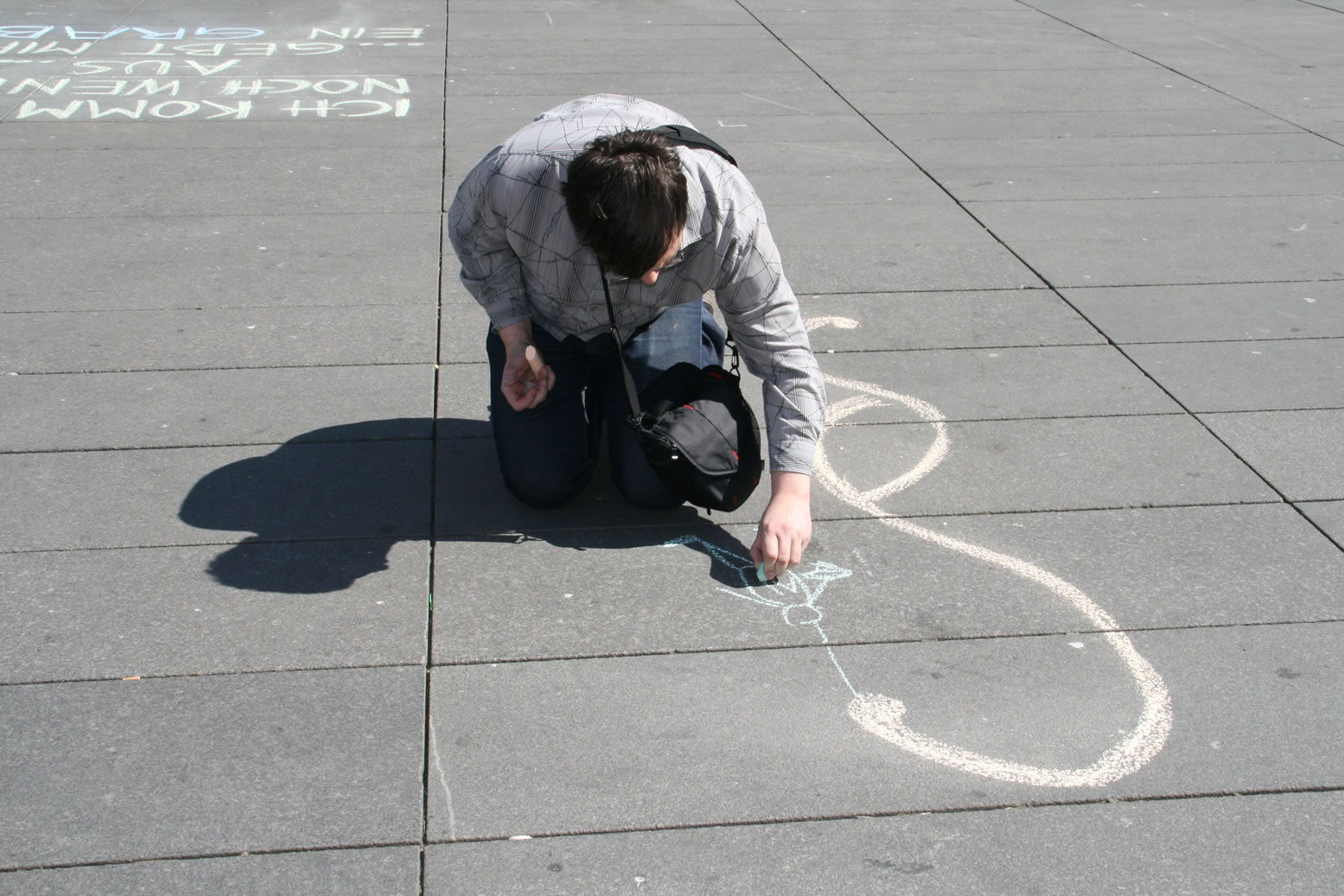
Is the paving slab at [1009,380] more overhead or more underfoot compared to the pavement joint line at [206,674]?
more overhead

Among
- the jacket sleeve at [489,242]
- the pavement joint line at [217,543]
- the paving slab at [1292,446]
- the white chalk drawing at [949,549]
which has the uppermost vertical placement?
the jacket sleeve at [489,242]

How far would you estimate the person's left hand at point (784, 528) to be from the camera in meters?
2.87

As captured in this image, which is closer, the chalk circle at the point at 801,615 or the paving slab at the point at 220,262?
the chalk circle at the point at 801,615

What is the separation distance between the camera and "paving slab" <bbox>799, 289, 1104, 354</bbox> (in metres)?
4.89

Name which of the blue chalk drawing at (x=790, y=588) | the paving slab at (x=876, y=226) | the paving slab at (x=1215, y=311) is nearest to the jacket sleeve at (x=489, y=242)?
the blue chalk drawing at (x=790, y=588)

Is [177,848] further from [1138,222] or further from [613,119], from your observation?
[1138,222]

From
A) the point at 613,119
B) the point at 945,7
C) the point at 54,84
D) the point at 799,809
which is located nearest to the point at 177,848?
the point at 799,809

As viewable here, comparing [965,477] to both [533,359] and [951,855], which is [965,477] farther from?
[951,855]

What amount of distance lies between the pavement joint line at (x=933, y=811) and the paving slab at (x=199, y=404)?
6.18ft

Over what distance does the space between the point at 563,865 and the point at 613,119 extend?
185cm

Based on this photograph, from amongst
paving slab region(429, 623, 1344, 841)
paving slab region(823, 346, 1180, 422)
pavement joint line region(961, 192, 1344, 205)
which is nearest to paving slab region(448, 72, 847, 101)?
pavement joint line region(961, 192, 1344, 205)

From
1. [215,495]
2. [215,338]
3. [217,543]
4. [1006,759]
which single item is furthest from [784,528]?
[215,338]

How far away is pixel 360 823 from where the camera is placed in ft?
8.20

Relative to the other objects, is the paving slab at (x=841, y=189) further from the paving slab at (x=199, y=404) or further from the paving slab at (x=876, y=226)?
the paving slab at (x=199, y=404)
